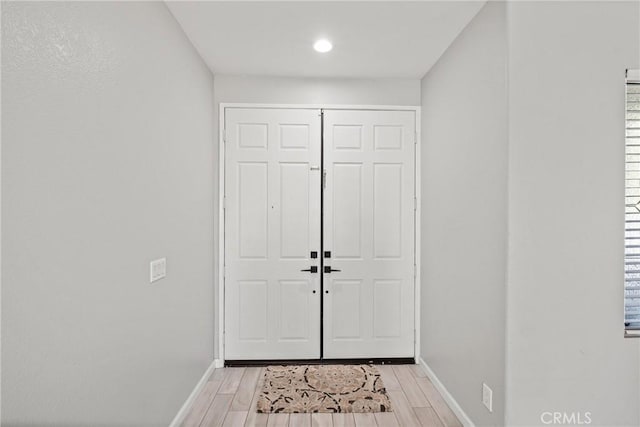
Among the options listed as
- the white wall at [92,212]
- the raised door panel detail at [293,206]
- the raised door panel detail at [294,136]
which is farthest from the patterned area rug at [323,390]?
the raised door panel detail at [294,136]

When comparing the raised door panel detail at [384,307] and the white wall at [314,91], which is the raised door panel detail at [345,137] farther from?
the raised door panel detail at [384,307]

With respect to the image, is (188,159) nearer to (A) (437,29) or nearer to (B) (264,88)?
(B) (264,88)

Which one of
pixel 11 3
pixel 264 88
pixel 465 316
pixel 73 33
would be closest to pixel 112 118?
pixel 73 33

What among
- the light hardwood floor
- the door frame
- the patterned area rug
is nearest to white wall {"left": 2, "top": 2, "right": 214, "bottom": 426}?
the light hardwood floor

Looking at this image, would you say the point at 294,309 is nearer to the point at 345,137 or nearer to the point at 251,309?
the point at 251,309

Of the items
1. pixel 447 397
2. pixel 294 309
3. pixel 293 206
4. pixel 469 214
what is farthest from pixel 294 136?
pixel 447 397

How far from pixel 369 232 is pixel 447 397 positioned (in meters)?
1.43

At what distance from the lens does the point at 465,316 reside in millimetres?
2535

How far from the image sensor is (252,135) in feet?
11.5

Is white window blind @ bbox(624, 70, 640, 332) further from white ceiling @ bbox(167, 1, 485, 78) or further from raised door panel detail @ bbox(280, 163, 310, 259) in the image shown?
raised door panel detail @ bbox(280, 163, 310, 259)

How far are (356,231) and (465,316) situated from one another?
1.28m

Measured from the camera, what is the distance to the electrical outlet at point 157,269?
205 centimetres

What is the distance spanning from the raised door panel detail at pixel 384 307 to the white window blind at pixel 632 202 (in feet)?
5.75

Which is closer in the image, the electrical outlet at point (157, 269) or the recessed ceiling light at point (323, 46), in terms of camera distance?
the electrical outlet at point (157, 269)
